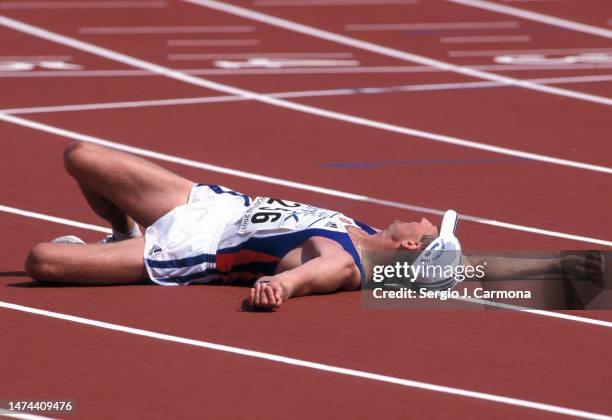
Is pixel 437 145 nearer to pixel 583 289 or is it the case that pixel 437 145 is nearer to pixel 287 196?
pixel 287 196

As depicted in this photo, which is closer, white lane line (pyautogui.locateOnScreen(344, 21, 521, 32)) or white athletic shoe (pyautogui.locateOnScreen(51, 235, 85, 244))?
white athletic shoe (pyautogui.locateOnScreen(51, 235, 85, 244))

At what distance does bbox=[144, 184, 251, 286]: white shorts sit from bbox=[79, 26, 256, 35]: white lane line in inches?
219

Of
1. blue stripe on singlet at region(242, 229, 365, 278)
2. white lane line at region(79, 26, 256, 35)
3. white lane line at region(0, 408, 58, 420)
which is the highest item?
white lane line at region(79, 26, 256, 35)

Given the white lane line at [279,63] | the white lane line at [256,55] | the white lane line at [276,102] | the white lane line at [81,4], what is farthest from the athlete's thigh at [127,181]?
the white lane line at [81,4]

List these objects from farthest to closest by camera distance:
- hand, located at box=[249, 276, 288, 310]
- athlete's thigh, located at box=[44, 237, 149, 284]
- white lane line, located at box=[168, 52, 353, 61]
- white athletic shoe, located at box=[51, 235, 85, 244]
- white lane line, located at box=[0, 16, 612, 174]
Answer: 1. white lane line, located at box=[168, 52, 353, 61]
2. white lane line, located at box=[0, 16, 612, 174]
3. white athletic shoe, located at box=[51, 235, 85, 244]
4. athlete's thigh, located at box=[44, 237, 149, 284]
5. hand, located at box=[249, 276, 288, 310]

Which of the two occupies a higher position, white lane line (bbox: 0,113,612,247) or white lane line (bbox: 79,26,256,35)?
white lane line (bbox: 79,26,256,35)

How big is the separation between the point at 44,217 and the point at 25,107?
2.37m

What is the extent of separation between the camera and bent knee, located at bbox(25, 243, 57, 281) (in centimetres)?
633

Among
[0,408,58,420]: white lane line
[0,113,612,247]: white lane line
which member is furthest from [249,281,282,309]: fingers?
[0,113,612,247]: white lane line

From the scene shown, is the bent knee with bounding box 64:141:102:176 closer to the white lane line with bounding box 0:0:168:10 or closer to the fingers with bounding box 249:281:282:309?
the fingers with bounding box 249:281:282:309

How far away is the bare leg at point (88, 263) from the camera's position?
634 cm

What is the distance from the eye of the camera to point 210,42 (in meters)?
11.6

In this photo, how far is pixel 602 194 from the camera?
26.9ft

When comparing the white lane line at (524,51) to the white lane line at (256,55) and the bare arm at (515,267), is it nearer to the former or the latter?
the white lane line at (256,55)
